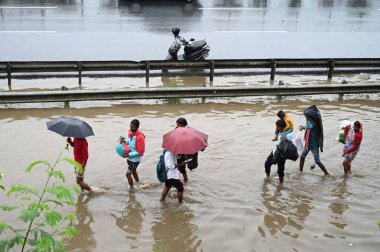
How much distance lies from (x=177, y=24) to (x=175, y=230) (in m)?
16.3

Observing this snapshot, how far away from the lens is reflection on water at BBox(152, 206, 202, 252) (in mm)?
7094

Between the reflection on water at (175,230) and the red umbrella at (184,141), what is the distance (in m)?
1.09

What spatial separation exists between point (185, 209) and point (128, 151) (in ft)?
4.53

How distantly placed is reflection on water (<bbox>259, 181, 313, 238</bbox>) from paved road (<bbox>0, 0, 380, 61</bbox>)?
404 inches

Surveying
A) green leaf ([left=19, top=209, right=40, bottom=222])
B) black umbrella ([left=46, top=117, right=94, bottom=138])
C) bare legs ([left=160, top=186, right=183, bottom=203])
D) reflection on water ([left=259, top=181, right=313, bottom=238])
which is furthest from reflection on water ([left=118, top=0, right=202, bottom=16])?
green leaf ([left=19, top=209, right=40, bottom=222])

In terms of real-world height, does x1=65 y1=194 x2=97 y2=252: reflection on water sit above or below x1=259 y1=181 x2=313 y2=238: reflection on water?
below

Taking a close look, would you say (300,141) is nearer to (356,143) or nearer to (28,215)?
(356,143)

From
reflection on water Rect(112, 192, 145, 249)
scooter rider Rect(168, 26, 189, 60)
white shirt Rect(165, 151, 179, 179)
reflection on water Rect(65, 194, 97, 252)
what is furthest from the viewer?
scooter rider Rect(168, 26, 189, 60)

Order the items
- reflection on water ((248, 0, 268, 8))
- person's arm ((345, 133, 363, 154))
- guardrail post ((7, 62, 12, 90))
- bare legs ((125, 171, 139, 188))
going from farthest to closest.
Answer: reflection on water ((248, 0, 268, 8)) → guardrail post ((7, 62, 12, 90)) → person's arm ((345, 133, 363, 154)) → bare legs ((125, 171, 139, 188))

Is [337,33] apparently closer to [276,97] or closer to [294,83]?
[294,83]

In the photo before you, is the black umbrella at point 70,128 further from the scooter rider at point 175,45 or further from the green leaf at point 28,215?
the scooter rider at point 175,45

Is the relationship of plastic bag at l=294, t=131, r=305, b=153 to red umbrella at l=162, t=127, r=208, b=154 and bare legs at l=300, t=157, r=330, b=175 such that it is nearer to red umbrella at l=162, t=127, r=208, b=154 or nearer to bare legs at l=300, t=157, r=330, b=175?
bare legs at l=300, t=157, r=330, b=175

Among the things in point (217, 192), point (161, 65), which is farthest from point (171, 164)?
point (161, 65)

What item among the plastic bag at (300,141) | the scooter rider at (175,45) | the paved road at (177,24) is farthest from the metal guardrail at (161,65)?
the plastic bag at (300,141)
